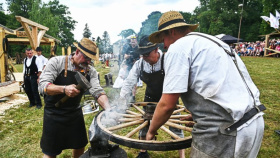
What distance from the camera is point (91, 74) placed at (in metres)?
2.56

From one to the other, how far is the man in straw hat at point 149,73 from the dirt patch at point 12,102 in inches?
190

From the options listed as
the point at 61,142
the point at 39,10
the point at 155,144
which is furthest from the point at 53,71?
the point at 39,10

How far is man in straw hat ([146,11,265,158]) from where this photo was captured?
1201 mm

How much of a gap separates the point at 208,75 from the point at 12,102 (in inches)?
304

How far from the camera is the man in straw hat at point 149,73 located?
8.63ft

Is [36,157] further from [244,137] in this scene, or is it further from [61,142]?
[244,137]

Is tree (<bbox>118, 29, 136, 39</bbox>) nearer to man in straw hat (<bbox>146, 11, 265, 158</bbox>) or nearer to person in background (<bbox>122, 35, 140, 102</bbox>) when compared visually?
person in background (<bbox>122, 35, 140, 102</bbox>)

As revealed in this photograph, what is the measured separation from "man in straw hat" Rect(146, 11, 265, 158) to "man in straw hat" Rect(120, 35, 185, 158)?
1.33 metres

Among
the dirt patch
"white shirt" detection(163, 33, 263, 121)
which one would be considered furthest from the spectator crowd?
the dirt patch

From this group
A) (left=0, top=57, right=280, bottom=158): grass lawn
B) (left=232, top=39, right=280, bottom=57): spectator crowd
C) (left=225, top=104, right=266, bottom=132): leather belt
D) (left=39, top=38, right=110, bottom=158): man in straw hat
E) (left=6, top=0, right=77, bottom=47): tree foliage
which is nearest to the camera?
(left=225, top=104, right=266, bottom=132): leather belt

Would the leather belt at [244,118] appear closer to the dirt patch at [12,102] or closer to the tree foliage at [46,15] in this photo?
the dirt patch at [12,102]

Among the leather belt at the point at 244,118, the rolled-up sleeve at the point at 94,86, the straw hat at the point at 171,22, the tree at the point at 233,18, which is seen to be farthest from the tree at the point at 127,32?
the tree at the point at 233,18

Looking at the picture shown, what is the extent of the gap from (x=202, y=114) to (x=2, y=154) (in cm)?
388

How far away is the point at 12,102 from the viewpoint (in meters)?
6.67
